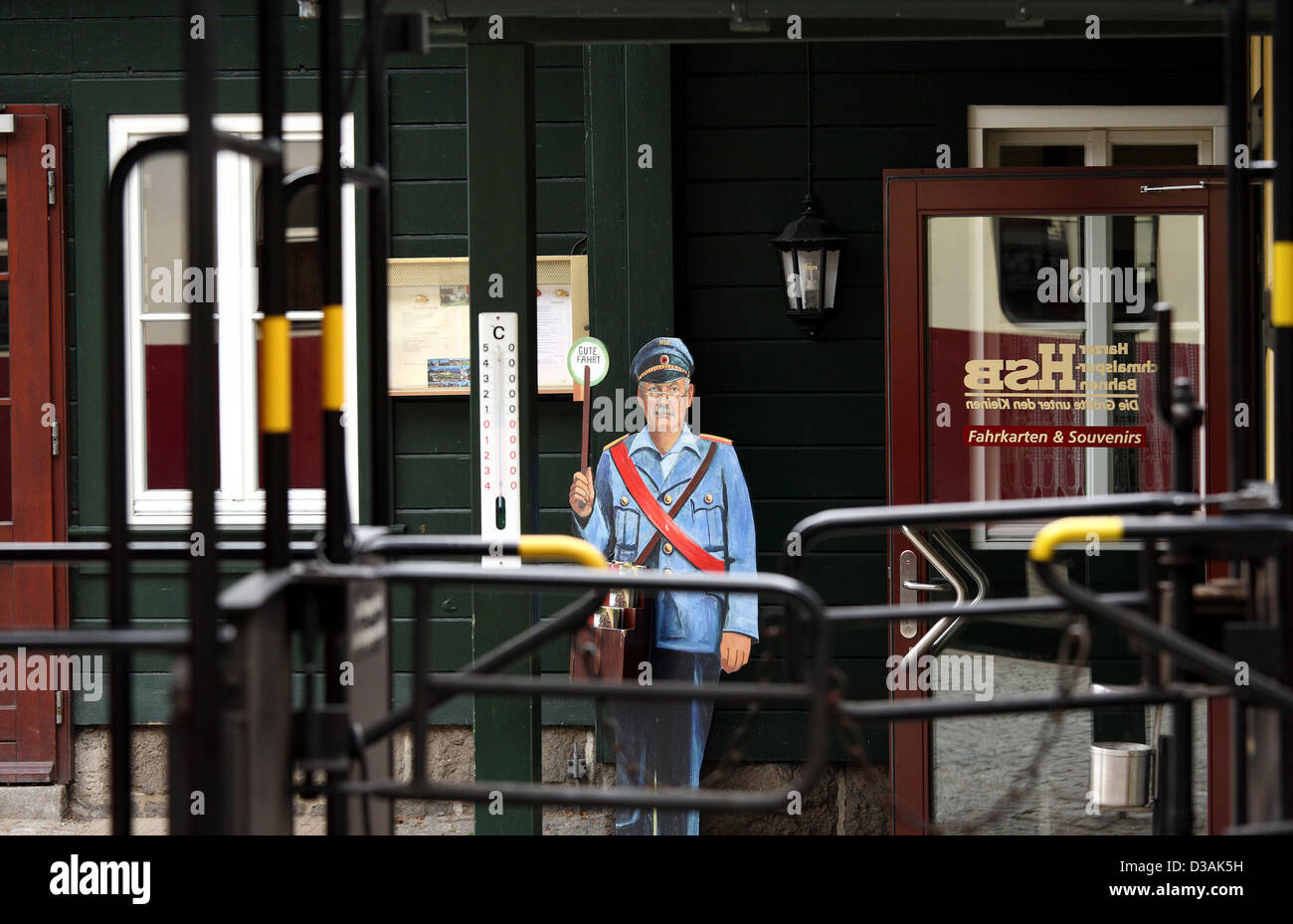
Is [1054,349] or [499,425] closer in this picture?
[499,425]

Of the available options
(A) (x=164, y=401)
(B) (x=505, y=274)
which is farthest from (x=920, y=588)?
(A) (x=164, y=401)

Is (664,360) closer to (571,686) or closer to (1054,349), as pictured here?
(1054,349)

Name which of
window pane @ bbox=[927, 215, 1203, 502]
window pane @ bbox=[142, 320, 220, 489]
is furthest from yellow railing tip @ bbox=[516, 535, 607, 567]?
window pane @ bbox=[142, 320, 220, 489]

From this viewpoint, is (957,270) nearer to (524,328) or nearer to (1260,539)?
(524,328)

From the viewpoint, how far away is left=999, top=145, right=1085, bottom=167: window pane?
19.1 feet

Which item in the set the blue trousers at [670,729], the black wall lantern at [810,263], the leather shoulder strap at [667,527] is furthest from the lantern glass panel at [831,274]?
the blue trousers at [670,729]

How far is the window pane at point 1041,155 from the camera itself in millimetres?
5828

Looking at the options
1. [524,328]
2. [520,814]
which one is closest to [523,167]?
[524,328]

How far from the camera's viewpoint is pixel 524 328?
469cm

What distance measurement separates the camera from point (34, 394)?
6.14 meters

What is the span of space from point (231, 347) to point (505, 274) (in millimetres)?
2072

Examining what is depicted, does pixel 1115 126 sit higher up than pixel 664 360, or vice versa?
pixel 1115 126

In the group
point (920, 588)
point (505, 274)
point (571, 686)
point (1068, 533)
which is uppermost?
point (505, 274)

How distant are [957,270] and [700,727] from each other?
1.97 metres
